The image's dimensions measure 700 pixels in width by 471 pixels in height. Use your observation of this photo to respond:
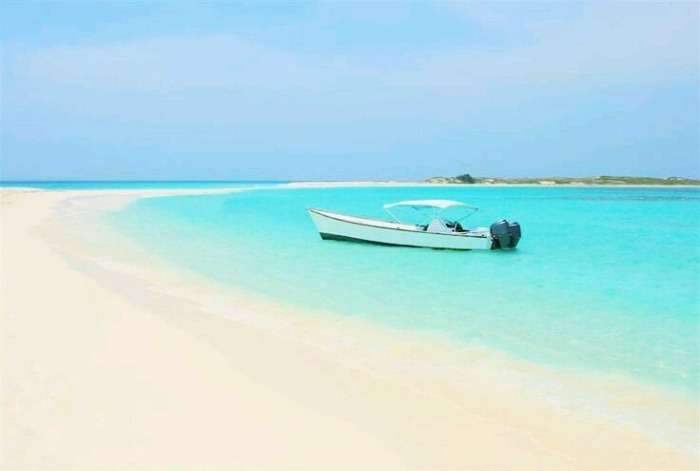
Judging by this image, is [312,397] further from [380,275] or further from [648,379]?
[380,275]

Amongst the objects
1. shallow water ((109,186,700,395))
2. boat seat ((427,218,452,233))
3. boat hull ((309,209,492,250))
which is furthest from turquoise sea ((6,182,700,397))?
boat seat ((427,218,452,233))

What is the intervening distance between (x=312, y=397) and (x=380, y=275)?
377 inches

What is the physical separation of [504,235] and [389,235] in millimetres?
3899

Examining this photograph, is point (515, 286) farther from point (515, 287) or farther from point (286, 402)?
point (286, 402)

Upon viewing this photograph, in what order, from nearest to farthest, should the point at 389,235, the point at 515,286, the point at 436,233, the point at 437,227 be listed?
the point at 515,286, the point at 436,233, the point at 437,227, the point at 389,235

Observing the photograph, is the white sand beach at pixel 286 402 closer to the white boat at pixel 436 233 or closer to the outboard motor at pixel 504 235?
the white boat at pixel 436 233

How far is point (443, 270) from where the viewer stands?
16781 mm

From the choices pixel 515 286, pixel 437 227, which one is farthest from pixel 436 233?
pixel 515 286

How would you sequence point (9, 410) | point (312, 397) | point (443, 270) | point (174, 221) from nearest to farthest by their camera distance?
point (9, 410)
point (312, 397)
point (443, 270)
point (174, 221)

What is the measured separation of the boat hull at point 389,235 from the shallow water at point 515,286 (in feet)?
1.06

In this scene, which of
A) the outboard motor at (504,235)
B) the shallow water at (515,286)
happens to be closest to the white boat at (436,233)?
the outboard motor at (504,235)

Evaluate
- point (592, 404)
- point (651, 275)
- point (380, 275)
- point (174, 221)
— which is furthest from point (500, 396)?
point (174, 221)

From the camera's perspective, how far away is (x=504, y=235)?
21.2 metres

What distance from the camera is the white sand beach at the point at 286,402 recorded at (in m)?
4.89
